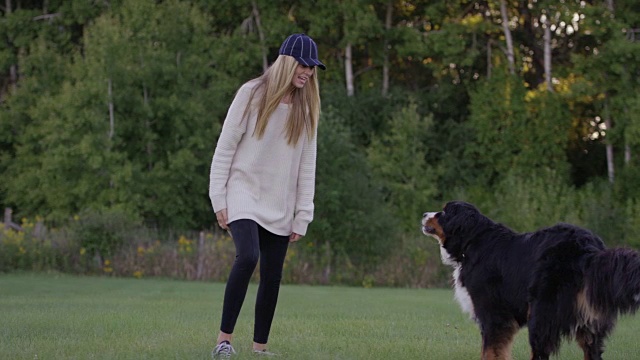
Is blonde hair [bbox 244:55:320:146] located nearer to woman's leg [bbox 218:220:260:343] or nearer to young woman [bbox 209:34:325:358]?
young woman [bbox 209:34:325:358]

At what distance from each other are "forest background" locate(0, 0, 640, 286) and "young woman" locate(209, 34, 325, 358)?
838 inches

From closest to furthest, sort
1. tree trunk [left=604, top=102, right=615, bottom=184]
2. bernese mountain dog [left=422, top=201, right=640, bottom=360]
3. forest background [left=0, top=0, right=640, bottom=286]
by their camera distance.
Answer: bernese mountain dog [left=422, top=201, right=640, bottom=360] → tree trunk [left=604, top=102, right=615, bottom=184] → forest background [left=0, top=0, right=640, bottom=286]

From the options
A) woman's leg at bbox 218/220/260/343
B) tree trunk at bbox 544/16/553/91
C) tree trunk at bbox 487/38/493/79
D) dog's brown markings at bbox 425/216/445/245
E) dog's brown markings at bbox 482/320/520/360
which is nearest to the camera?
woman's leg at bbox 218/220/260/343

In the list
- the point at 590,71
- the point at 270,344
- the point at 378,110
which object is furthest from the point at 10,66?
the point at 270,344

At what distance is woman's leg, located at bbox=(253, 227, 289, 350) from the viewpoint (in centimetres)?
747

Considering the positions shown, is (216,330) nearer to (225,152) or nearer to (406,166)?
(225,152)

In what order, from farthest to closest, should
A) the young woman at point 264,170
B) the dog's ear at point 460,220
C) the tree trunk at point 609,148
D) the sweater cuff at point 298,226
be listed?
the tree trunk at point 609,148 → the dog's ear at point 460,220 → the sweater cuff at point 298,226 → the young woman at point 264,170

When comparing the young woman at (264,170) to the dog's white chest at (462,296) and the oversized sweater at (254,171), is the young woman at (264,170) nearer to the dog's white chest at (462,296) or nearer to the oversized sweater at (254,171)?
the oversized sweater at (254,171)

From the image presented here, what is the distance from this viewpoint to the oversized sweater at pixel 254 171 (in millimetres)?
7297

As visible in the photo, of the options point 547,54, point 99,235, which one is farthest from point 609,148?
point 99,235

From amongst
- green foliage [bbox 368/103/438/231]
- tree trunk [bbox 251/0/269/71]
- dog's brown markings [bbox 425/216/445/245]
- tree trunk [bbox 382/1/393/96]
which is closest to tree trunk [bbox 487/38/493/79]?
green foliage [bbox 368/103/438/231]

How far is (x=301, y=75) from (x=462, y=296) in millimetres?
2248

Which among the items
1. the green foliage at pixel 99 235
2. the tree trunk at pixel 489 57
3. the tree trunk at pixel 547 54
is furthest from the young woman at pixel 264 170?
the tree trunk at pixel 489 57

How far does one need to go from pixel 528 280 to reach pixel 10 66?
111ft
